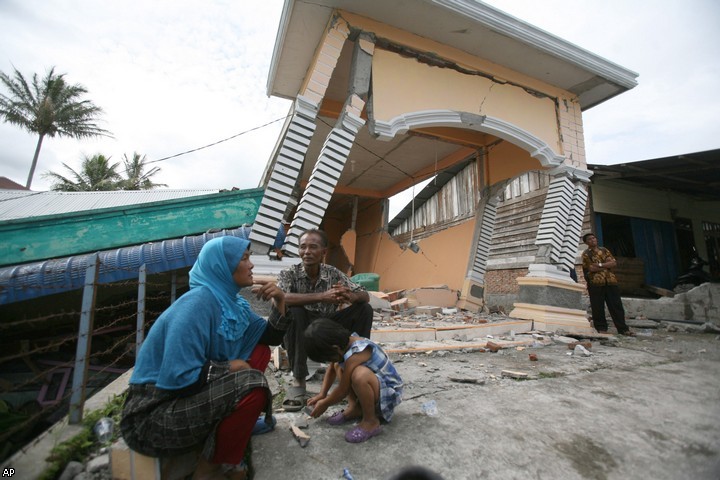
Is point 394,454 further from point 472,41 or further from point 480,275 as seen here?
point 480,275

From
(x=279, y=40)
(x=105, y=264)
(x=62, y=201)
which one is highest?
(x=279, y=40)

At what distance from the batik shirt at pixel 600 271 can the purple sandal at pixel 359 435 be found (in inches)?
203

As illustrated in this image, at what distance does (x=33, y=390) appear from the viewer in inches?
178

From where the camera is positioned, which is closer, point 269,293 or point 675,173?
point 269,293

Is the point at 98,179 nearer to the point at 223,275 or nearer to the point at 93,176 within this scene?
the point at 93,176

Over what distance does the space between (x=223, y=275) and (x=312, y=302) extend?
768mm

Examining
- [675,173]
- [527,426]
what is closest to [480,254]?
[675,173]

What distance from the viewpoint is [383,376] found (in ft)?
6.00

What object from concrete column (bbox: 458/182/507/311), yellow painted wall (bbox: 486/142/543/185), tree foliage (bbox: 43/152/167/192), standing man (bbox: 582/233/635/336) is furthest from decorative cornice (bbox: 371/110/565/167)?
tree foliage (bbox: 43/152/167/192)

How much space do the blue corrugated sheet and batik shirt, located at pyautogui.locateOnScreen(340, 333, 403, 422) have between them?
3.40 meters

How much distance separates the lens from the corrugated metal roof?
5.86 metres

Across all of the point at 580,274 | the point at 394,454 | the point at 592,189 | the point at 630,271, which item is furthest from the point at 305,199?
the point at 630,271

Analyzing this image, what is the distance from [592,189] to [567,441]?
7.79 metres

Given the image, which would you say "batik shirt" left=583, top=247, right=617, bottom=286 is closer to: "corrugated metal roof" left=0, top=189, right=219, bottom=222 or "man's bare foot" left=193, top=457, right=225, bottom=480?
"man's bare foot" left=193, top=457, right=225, bottom=480
